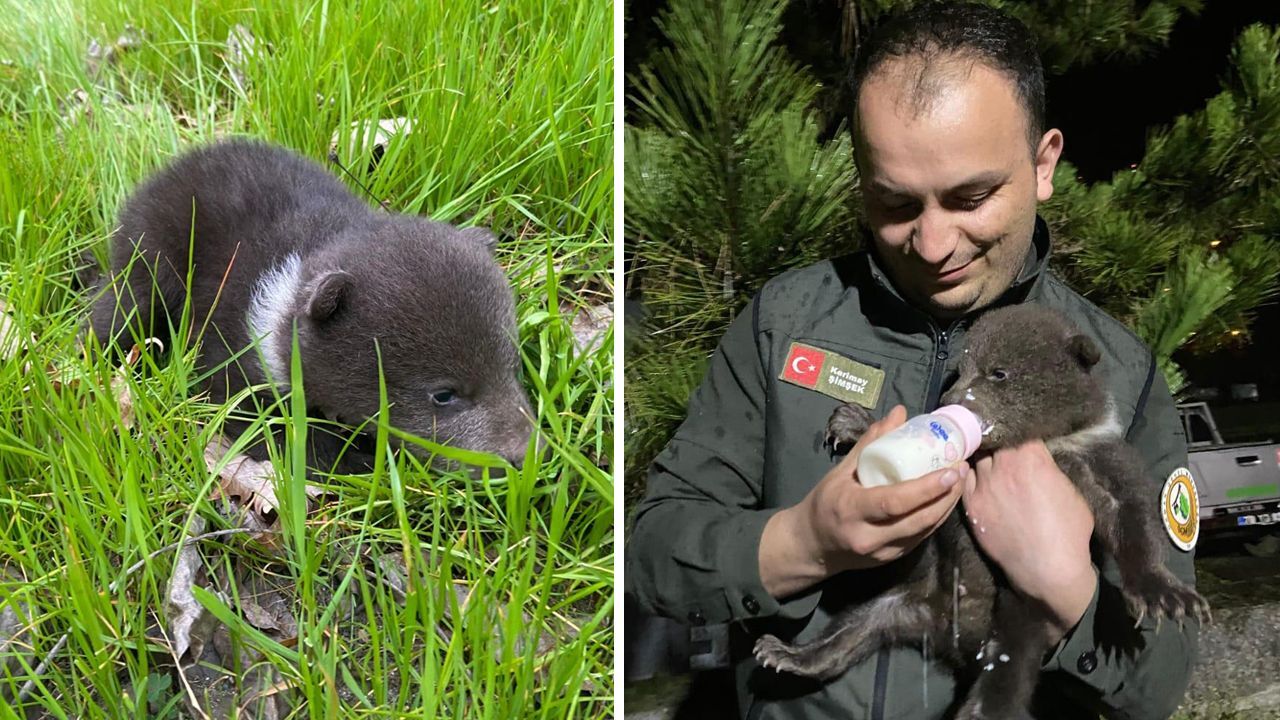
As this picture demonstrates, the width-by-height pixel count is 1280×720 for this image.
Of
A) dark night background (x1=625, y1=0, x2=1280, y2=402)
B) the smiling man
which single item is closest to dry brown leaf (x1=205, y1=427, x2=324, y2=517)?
the smiling man

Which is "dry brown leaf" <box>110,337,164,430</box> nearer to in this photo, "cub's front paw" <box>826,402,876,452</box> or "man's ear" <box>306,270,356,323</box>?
"man's ear" <box>306,270,356,323</box>

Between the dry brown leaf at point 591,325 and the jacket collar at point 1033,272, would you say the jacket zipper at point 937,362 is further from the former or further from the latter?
the dry brown leaf at point 591,325

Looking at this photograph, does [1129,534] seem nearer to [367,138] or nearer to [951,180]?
[951,180]

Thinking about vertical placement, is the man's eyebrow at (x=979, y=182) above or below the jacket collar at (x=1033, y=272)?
above

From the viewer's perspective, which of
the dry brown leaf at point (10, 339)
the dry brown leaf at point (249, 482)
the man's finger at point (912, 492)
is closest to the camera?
the man's finger at point (912, 492)

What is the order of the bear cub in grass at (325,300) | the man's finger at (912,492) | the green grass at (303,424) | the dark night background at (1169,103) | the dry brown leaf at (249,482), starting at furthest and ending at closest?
the bear cub in grass at (325,300), the dry brown leaf at (249,482), the green grass at (303,424), the dark night background at (1169,103), the man's finger at (912,492)

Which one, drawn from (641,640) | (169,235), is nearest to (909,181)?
(641,640)

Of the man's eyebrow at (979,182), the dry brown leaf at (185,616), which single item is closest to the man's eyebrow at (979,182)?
the man's eyebrow at (979,182)
